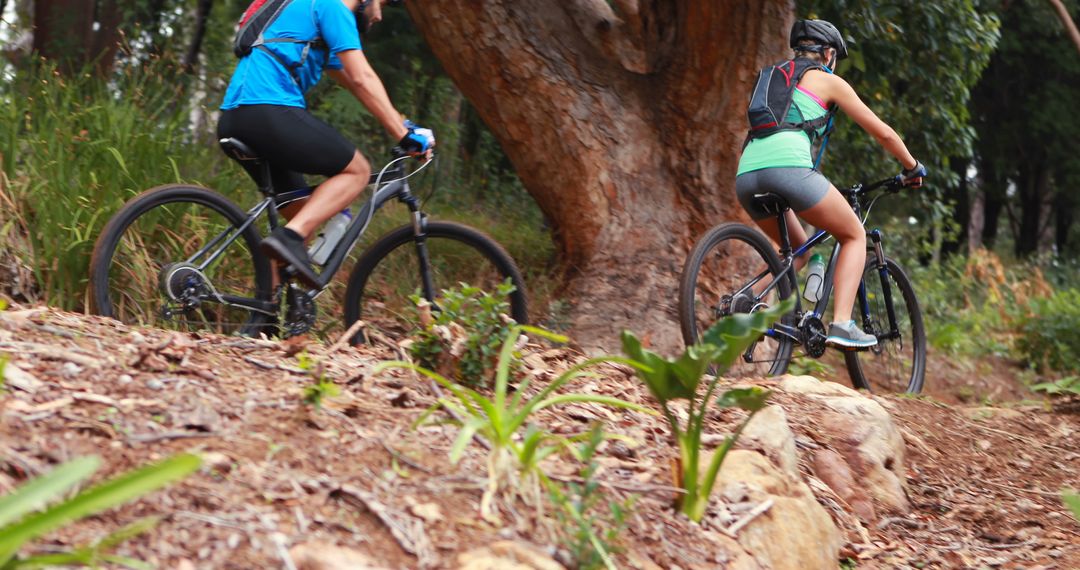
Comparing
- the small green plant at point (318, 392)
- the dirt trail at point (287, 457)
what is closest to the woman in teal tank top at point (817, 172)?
the dirt trail at point (287, 457)

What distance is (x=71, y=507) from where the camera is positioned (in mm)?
1912

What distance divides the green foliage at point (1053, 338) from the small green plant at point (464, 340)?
754cm

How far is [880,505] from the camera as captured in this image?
4008 millimetres

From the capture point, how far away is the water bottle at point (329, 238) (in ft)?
15.5

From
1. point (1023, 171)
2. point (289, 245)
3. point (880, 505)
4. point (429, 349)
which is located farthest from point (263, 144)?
point (1023, 171)

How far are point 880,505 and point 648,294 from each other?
7.37ft

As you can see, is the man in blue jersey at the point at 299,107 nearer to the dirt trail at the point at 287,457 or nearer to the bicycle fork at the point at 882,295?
the dirt trail at the point at 287,457

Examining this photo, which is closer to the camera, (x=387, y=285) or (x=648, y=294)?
(x=387, y=285)

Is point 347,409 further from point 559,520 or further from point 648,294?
point 648,294

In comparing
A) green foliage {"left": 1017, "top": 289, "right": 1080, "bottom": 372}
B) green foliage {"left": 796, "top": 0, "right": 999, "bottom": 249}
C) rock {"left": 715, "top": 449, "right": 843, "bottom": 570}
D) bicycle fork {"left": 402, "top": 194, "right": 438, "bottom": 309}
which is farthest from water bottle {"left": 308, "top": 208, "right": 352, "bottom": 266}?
green foliage {"left": 1017, "top": 289, "right": 1080, "bottom": 372}

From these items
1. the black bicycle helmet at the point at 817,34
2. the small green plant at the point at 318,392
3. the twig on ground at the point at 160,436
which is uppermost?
the black bicycle helmet at the point at 817,34

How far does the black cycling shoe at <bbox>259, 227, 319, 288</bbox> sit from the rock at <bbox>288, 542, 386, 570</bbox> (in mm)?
2407

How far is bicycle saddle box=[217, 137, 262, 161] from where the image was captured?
4.54 meters

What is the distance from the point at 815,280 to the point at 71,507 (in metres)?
4.35
